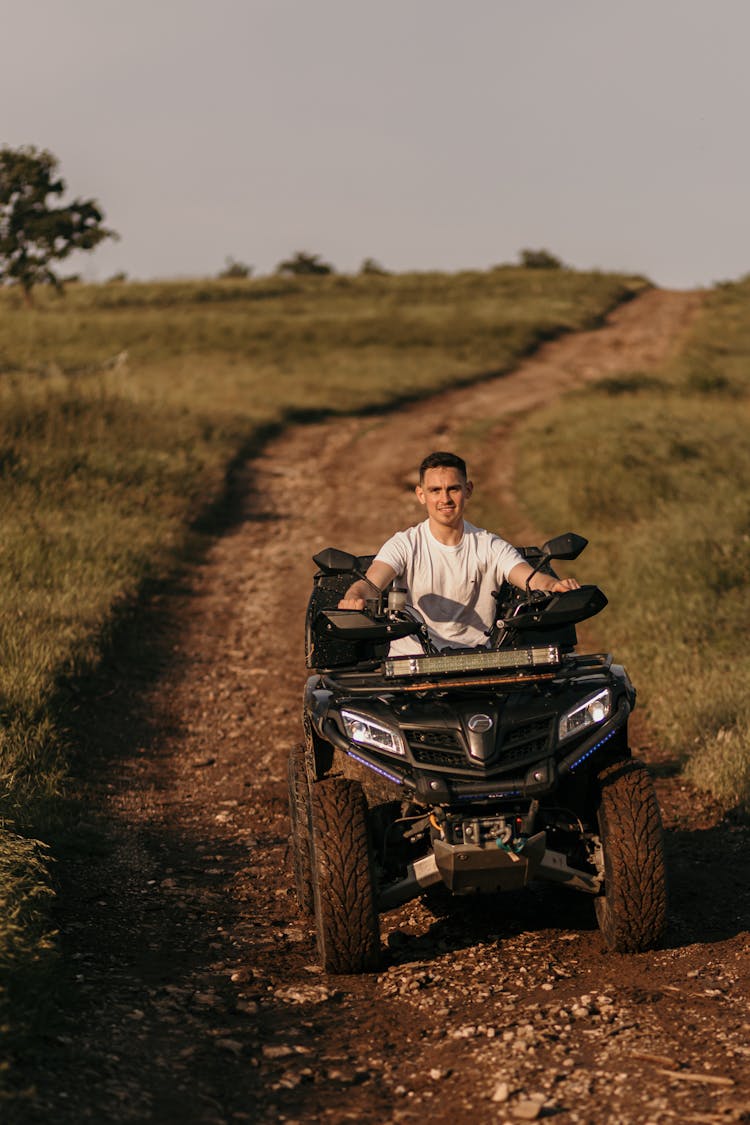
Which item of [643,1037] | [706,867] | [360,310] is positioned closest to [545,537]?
[706,867]

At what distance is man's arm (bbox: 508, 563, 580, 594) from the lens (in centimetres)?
579

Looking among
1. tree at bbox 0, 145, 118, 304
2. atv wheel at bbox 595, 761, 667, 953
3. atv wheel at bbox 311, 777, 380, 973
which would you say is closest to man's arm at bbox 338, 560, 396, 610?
atv wheel at bbox 311, 777, 380, 973

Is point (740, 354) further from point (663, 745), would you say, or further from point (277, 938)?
point (277, 938)

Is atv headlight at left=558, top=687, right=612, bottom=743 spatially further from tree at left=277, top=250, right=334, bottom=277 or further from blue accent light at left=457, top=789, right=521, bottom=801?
tree at left=277, top=250, right=334, bottom=277

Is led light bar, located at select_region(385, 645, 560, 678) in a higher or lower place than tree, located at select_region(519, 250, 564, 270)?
lower

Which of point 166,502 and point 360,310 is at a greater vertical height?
point 360,310

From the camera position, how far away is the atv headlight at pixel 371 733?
16.5ft

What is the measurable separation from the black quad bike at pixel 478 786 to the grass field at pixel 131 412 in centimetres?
117

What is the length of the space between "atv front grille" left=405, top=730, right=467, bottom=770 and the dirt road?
0.84m

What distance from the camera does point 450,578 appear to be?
19.8 ft

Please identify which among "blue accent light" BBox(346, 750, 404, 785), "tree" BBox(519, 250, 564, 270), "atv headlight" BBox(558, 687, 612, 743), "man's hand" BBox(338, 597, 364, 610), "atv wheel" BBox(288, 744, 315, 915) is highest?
"tree" BBox(519, 250, 564, 270)

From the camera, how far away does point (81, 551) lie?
1292cm

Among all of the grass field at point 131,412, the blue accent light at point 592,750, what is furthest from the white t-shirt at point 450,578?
the grass field at point 131,412

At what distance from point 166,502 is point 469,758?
11928 mm
